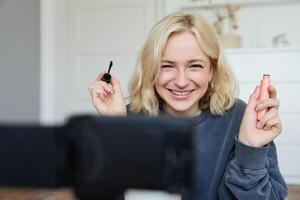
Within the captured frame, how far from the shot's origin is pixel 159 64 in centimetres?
89

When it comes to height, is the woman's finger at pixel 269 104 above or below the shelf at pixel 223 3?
below

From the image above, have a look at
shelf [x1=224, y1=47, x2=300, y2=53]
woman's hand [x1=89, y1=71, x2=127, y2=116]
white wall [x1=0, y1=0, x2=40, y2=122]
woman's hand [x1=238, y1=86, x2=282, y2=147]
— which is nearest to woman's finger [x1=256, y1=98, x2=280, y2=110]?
woman's hand [x1=238, y1=86, x2=282, y2=147]

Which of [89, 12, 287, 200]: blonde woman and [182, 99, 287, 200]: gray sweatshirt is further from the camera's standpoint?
[89, 12, 287, 200]: blonde woman

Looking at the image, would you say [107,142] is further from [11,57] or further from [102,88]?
[11,57]

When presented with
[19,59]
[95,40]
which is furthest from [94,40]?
[19,59]

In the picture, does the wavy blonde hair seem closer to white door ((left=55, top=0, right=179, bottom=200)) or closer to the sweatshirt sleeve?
the sweatshirt sleeve

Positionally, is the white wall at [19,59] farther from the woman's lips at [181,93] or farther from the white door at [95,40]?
the woman's lips at [181,93]

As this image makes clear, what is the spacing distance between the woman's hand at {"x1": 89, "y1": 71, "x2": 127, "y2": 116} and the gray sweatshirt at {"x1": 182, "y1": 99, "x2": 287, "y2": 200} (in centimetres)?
19

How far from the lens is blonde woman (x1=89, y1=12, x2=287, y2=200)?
847mm

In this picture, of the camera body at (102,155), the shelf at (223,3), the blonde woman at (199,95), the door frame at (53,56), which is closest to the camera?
the camera body at (102,155)

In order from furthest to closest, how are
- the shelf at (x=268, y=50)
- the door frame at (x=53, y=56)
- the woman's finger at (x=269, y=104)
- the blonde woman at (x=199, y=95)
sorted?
the door frame at (x=53, y=56)
the shelf at (x=268, y=50)
the blonde woman at (x=199, y=95)
the woman's finger at (x=269, y=104)

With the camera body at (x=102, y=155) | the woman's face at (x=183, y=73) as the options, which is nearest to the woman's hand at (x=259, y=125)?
the woman's face at (x=183, y=73)

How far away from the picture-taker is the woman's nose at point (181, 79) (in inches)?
34.4

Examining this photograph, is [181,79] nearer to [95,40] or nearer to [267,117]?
[267,117]
